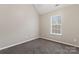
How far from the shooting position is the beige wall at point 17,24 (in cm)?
277

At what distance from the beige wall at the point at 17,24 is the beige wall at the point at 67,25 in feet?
1.21

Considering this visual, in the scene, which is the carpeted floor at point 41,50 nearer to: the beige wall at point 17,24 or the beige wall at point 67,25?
the beige wall at point 17,24

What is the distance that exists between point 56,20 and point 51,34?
67cm

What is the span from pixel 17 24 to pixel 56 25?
169 centimetres

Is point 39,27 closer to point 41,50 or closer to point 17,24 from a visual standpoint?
point 17,24

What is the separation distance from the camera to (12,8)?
9.93ft

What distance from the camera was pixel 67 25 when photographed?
335cm

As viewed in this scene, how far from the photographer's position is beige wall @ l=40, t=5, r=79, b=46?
311 centimetres

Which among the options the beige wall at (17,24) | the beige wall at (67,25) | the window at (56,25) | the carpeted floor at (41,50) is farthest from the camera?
the window at (56,25)

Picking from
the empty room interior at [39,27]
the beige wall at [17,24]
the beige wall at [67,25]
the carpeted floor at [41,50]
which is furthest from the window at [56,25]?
the carpeted floor at [41,50]

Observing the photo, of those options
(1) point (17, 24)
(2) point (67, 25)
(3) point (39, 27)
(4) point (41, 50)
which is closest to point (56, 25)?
(2) point (67, 25)

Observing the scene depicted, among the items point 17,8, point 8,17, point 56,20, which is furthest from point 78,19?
point 8,17

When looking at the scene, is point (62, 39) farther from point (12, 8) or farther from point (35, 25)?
point (12, 8)

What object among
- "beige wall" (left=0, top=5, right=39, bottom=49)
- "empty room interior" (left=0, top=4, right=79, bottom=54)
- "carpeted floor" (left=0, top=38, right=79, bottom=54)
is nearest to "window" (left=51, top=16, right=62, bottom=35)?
"empty room interior" (left=0, top=4, right=79, bottom=54)
